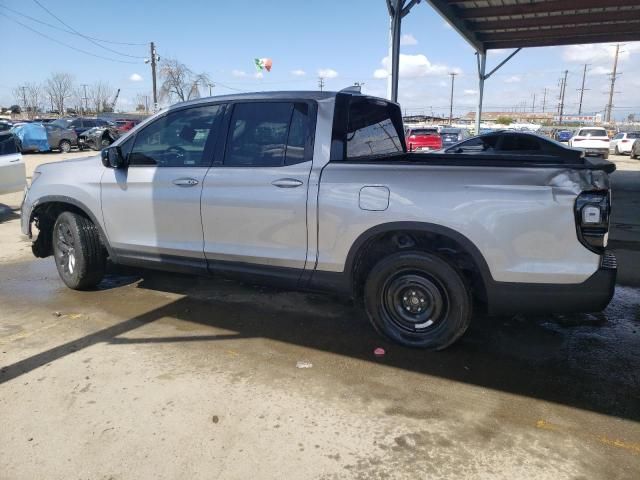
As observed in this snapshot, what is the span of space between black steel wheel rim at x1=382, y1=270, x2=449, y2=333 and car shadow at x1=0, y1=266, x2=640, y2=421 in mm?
223

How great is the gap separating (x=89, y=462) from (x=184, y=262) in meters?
2.10

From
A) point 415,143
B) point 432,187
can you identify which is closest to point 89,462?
point 432,187

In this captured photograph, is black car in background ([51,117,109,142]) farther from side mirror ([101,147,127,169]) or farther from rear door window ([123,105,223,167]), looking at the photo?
rear door window ([123,105,223,167])

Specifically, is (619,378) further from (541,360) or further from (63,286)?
(63,286)

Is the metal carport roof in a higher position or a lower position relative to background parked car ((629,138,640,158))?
higher

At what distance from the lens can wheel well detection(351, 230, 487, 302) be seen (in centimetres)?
362

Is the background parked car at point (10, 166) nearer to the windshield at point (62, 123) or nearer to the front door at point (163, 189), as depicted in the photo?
the front door at point (163, 189)

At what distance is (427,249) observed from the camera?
146 inches

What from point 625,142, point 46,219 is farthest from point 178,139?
point 625,142

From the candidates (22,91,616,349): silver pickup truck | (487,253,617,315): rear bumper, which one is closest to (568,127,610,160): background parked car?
(22,91,616,349): silver pickup truck

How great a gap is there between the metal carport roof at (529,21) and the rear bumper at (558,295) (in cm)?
782

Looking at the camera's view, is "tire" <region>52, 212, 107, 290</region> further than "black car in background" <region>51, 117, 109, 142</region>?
No

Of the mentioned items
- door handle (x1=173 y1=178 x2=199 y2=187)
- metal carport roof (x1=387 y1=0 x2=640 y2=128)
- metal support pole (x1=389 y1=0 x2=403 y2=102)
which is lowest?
door handle (x1=173 y1=178 x2=199 y2=187)

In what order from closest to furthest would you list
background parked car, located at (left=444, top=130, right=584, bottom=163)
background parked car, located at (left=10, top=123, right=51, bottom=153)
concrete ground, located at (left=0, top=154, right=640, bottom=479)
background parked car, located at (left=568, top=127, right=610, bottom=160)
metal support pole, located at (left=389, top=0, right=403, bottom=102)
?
concrete ground, located at (left=0, top=154, right=640, bottom=479) < metal support pole, located at (left=389, top=0, right=403, bottom=102) < background parked car, located at (left=444, top=130, right=584, bottom=163) < background parked car, located at (left=568, top=127, right=610, bottom=160) < background parked car, located at (left=10, top=123, right=51, bottom=153)
